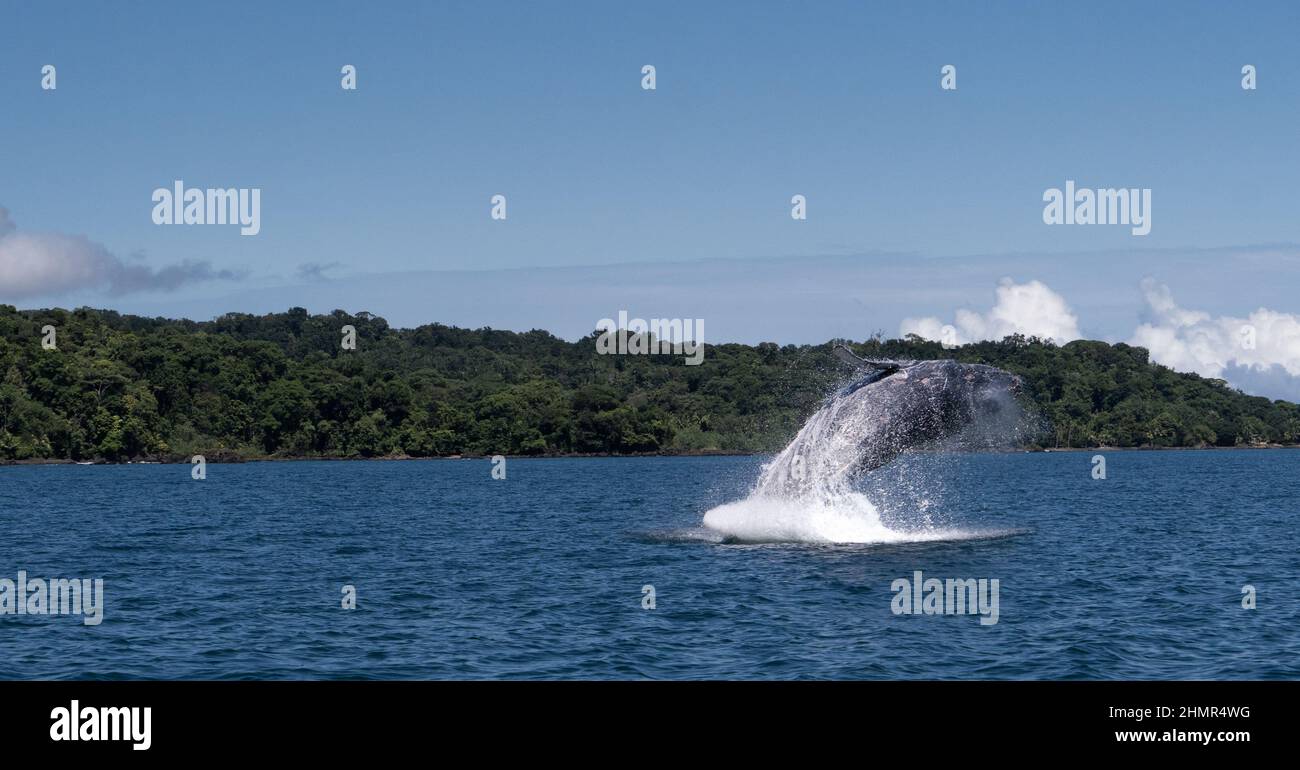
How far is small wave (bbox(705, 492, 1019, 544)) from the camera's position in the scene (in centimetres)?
4194

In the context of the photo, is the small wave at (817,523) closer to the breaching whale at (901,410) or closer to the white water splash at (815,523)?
the white water splash at (815,523)

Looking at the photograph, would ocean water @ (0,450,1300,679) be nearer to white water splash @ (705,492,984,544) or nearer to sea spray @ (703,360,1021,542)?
white water splash @ (705,492,984,544)

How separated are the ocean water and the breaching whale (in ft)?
10.7

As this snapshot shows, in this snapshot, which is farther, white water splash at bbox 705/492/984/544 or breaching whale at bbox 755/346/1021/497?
white water splash at bbox 705/492/984/544

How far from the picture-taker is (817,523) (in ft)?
139

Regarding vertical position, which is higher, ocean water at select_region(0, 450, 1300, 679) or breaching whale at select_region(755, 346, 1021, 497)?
breaching whale at select_region(755, 346, 1021, 497)

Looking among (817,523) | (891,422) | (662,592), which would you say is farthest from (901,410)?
(662,592)

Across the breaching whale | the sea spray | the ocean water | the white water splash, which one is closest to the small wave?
the white water splash

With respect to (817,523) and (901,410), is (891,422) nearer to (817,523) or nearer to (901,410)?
(901,410)

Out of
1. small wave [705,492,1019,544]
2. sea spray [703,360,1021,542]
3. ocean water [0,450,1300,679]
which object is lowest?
ocean water [0,450,1300,679]

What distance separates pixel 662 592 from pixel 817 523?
37.1ft

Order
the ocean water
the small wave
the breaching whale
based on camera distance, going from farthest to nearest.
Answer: the small wave, the breaching whale, the ocean water
